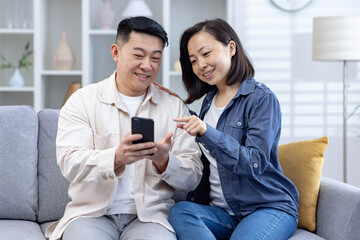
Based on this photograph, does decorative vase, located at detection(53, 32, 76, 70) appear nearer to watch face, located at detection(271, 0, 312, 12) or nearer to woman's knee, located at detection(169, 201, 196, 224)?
watch face, located at detection(271, 0, 312, 12)

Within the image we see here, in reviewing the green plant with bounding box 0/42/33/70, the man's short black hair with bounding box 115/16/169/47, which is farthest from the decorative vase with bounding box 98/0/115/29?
the man's short black hair with bounding box 115/16/169/47

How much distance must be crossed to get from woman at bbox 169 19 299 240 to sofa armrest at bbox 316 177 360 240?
13 cm

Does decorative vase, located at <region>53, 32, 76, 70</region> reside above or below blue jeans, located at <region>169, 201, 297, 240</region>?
above

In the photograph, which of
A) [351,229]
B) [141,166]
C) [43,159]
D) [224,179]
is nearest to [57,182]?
[43,159]

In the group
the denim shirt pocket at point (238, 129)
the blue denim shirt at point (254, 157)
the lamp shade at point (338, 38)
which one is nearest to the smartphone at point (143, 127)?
the blue denim shirt at point (254, 157)

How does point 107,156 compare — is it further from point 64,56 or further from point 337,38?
point 64,56

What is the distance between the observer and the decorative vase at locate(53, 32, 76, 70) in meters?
3.71

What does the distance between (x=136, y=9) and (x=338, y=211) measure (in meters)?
2.41

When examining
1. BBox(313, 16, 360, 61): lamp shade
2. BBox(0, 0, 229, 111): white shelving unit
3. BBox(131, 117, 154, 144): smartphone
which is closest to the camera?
BBox(131, 117, 154, 144): smartphone

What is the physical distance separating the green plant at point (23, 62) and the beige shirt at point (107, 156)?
211cm

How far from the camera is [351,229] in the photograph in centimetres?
165

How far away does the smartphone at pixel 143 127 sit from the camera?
146cm

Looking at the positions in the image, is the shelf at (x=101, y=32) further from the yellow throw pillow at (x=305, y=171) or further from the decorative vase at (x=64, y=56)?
the yellow throw pillow at (x=305, y=171)

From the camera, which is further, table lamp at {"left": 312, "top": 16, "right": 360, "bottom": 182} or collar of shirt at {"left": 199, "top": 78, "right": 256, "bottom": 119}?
table lamp at {"left": 312, "top": 16, "right": 360, "bottom": 182}
